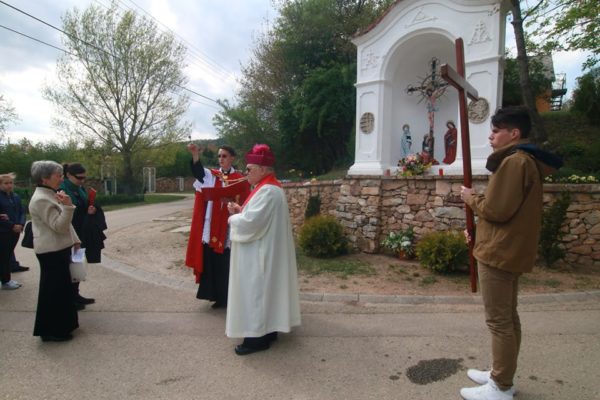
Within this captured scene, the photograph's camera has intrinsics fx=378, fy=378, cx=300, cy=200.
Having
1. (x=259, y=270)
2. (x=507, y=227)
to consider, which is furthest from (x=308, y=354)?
(x=507, y=227)

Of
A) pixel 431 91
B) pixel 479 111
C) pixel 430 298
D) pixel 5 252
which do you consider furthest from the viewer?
pixel 431 91

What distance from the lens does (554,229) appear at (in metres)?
5.92

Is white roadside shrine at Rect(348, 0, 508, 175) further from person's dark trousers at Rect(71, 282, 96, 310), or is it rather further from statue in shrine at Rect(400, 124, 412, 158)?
person's dark trousers at Rect(71, 282, 96, 310)

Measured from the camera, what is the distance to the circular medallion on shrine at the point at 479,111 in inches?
269

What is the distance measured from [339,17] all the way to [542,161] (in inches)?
583

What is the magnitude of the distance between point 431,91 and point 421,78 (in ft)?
1.74

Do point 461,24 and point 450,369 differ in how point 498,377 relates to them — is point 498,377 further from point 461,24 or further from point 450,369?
point 461,24

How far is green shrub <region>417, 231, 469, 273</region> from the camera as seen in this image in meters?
5.88

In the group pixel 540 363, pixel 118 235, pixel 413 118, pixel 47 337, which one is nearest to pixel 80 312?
pixel 47 337

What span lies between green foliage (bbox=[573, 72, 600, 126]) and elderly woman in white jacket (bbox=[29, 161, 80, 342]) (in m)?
14.0

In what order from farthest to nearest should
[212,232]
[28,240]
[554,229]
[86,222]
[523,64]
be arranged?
[523,64]
[554,229]
[86,222]
[212,232]
[28,240]

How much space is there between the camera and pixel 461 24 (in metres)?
7.12

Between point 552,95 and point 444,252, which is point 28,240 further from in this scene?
point 552,95

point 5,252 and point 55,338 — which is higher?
point 5,252
